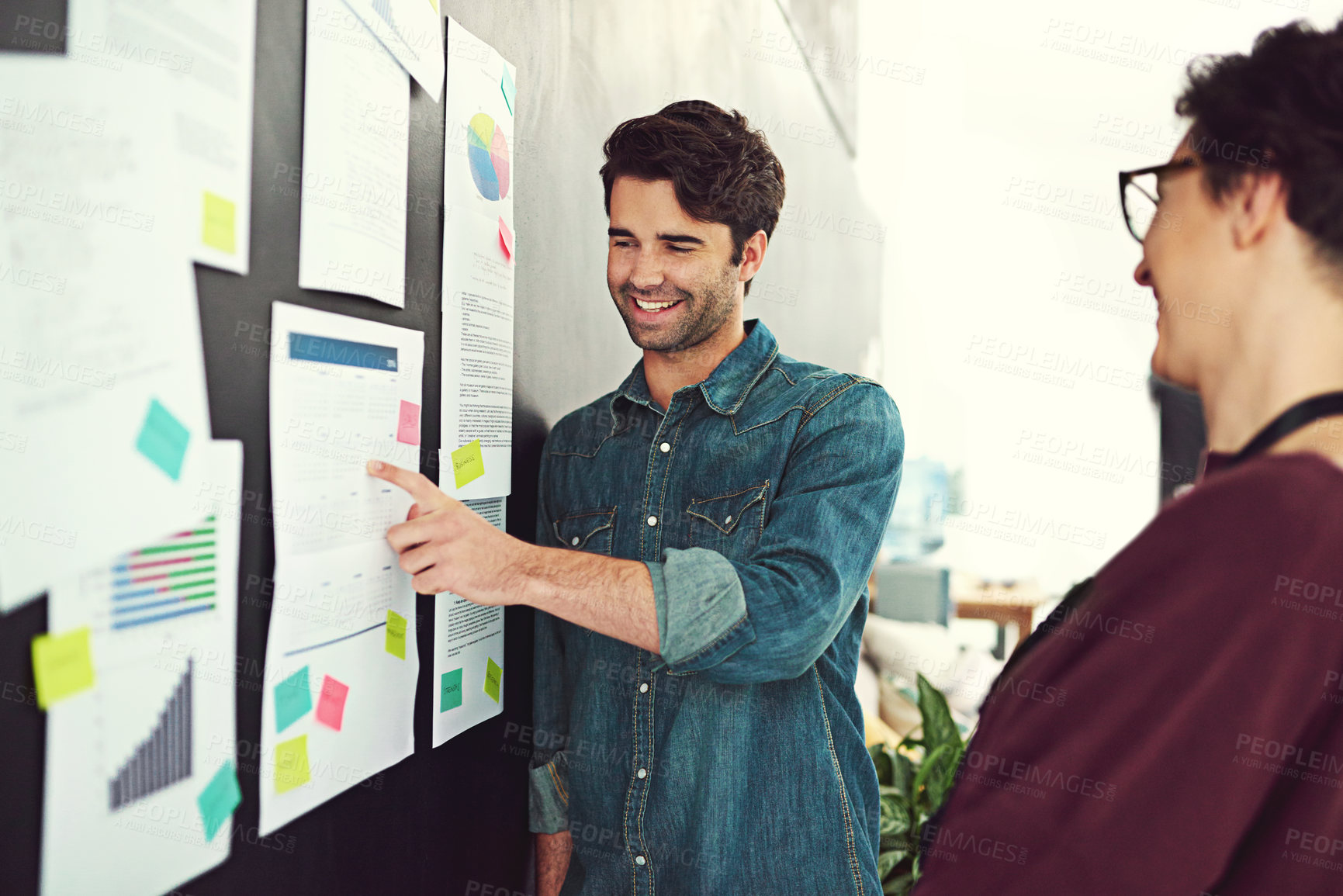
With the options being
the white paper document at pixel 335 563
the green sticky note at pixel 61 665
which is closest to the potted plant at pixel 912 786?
the white paper document at pixel 335 563

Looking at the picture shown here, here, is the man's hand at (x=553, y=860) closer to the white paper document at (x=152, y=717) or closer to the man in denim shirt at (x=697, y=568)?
the man in denim shirt at (x=697, y=568)

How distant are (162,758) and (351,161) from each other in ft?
2.30

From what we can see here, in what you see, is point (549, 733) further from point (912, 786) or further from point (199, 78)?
point (912, 786)

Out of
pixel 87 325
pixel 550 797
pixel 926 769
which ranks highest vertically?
pixel 87 325

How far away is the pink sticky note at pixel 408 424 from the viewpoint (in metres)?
1.19

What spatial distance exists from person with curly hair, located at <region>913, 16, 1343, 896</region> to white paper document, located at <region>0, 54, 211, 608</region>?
772 millimetres

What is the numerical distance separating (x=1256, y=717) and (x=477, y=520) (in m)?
0.89

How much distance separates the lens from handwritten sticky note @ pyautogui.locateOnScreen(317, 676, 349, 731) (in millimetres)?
1044

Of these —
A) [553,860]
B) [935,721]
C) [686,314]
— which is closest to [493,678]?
[553,860]

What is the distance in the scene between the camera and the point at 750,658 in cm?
119

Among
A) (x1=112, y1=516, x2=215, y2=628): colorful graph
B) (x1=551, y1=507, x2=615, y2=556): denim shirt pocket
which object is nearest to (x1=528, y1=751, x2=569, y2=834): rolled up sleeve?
(x1=551, y1=507, x2=615, y2=556): denim shirt pocket

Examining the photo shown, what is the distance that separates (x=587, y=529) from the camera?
5.12 feet

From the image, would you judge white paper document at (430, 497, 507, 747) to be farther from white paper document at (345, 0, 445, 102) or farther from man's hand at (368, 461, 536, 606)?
white paper document at (345, 0, 445, 102)

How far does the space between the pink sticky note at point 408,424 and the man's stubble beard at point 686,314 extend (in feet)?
1.43
